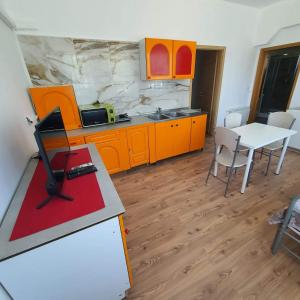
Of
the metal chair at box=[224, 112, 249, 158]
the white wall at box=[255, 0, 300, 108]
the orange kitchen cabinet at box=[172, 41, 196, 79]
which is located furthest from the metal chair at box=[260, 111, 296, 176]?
the orange kitchen cabinet at box=[172, 41, 196, 79]

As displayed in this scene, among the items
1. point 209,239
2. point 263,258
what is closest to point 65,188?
point 209,239

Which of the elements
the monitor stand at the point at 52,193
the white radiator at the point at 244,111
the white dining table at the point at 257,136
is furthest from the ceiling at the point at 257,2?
the monitor stand at the point at 52,193

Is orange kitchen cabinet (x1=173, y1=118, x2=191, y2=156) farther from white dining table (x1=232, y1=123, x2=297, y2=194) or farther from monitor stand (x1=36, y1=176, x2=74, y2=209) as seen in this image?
monitor stand (x1=36, y1=176, x2=74, y2=209)

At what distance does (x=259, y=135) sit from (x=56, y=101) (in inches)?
109

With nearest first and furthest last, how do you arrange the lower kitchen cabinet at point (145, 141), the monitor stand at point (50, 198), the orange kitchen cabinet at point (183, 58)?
1. the monitor stand at point (50, 198)
2. the lower kitchen cabinet at point (145, 141)
3. the orange kitchen cabinet at point (183, 58)

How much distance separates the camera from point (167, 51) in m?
2.64

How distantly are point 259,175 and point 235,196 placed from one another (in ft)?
2.54

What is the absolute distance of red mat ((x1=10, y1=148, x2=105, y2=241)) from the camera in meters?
0.90

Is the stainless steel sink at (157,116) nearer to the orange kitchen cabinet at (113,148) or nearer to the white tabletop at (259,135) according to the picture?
the orange kitchen cabinet at (113,148)

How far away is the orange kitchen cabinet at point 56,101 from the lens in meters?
2.13

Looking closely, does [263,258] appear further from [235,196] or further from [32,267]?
[32,267]

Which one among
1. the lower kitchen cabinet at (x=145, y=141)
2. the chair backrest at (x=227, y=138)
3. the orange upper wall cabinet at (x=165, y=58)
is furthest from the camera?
the orange upper wall cabinet at (x=165, y=58)

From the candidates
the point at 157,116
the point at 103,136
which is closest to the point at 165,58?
the point at 157,116

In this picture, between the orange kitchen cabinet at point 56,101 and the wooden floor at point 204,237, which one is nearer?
the wooden floor at point 204,237
